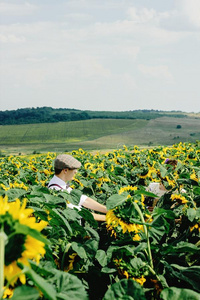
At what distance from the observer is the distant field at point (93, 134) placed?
210 feet

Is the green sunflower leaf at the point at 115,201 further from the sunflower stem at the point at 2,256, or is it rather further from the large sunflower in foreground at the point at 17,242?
the sunflower stem at the point at 2,256

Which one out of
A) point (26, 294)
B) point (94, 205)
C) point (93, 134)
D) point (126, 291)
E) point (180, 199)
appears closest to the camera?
point (26, 294)

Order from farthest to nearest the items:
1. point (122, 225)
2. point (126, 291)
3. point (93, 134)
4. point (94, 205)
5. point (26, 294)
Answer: point (93, 134) < point (94, 205) < point (122, 225) < point (126, 291) < point (26, 294)

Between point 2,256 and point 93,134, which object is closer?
point 2,256

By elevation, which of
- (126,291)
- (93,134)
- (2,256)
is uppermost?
(2,256)

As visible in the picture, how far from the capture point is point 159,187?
5305 millimetres

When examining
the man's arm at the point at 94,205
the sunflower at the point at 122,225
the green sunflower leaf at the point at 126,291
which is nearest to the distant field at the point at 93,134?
the man's arm at the point at 94,205

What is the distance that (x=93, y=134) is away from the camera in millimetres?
78688

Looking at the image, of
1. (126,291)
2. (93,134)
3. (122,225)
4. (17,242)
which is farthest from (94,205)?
(93,134)

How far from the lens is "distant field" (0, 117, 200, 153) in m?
64.1

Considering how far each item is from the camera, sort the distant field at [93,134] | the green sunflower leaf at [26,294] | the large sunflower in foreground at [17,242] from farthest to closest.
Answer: the distant field at [93,134]
the large sunflower in foreground at [17,242]
the green sunflower leaf at [26,294]

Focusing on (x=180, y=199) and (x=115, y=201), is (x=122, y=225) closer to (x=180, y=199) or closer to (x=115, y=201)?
(x=115, y=201)

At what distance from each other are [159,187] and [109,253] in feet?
11.1

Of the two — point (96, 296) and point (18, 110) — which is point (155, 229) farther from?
point (18, 110)
